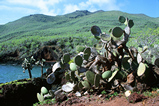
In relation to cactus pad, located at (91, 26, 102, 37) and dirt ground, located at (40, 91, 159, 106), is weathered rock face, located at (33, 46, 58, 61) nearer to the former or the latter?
cactus pad, located at (91, 26, 102, 37)

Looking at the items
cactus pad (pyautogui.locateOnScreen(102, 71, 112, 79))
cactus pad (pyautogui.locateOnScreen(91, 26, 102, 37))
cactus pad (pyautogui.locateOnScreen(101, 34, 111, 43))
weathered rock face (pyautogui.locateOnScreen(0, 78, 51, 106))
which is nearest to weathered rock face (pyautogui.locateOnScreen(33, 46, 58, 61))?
weathered rock face (pyautogui.locateOnScreen(0, 78, 51, 106))

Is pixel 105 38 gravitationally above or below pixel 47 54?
above

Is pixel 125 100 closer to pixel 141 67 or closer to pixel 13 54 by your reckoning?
pixel 141 67

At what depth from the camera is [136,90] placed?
10.1 feet

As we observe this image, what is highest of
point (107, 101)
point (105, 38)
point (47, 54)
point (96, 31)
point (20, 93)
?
point (96, 31)

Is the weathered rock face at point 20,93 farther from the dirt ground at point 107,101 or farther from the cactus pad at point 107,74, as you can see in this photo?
the cactus pad at point 107,74

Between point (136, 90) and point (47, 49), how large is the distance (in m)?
24.8

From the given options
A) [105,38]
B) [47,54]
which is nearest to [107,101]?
[105,38]

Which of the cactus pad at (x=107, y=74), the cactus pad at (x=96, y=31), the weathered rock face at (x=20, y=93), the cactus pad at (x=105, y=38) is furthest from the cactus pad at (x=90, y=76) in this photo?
the weathered rock face at (x=20, y=93)

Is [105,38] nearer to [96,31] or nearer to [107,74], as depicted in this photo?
[96,31]

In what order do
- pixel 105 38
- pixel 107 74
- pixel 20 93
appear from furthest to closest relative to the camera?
pixel 20 93 < pixel 105 38 < pixel 107 74

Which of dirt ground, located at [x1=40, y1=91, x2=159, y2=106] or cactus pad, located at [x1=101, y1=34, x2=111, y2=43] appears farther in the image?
cactus pad, located at [x1=101, y1=34, x2=111, y2=43]

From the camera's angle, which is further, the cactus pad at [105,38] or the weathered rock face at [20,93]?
the weathered rock face at [20,93]

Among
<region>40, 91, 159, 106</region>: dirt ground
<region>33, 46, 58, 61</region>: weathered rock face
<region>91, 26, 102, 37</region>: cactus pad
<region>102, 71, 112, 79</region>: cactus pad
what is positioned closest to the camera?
<region>40, 91, 159, 106</region>: dirt ground
